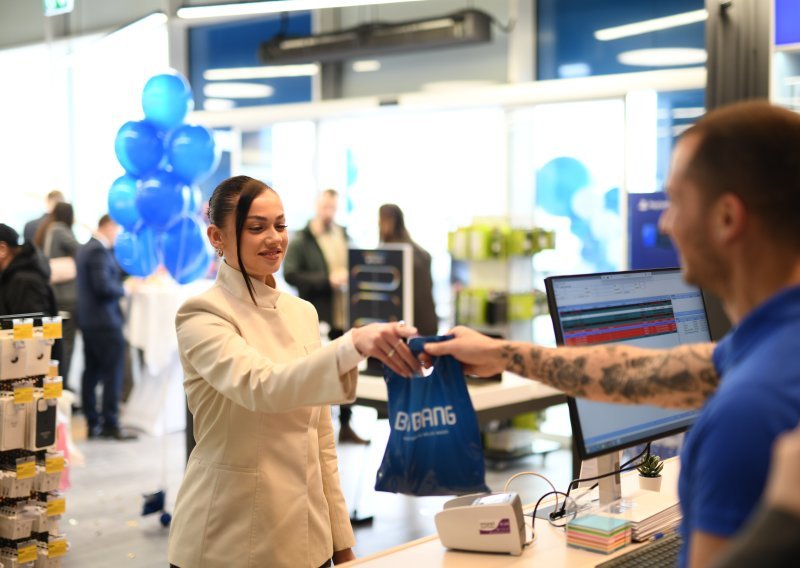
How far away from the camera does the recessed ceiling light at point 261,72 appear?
33.1ft

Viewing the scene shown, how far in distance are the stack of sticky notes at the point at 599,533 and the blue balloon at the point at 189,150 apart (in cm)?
390

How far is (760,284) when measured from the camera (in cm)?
106

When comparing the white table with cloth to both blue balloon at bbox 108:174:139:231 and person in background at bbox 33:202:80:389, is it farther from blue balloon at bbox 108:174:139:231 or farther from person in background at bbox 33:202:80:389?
blue balloon at bbox 108:174:139:231

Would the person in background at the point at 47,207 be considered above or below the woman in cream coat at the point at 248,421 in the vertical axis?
above

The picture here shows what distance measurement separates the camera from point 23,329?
3875 mm

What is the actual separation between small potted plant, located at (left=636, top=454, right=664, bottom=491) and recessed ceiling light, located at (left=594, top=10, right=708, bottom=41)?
18.5ft

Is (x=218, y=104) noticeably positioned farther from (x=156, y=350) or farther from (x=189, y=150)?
(x=189, y=150)

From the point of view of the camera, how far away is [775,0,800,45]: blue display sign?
14.5ft

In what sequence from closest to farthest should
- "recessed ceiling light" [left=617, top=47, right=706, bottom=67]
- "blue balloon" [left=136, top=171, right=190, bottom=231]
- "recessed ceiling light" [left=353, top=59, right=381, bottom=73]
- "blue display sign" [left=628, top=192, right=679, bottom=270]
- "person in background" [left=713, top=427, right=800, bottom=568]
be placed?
"person in background" [left=713, top=427, right=800, bottom=568]
"blue display sign" [left=628, top=192, right=679, bottom=270]
"blue balloon" [left=136, top=171, right=190, bottom=231]
"recessed ceiling light" [left=617, top=47, right=706, bottom=67]
"recessed ceiling light" [left=353, top=59, right=381, bottom=73]

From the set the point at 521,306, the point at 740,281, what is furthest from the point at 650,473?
the point at 521,306

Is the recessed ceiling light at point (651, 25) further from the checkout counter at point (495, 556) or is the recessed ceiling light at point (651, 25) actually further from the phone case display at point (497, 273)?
the checkout counter at point (495, 556)

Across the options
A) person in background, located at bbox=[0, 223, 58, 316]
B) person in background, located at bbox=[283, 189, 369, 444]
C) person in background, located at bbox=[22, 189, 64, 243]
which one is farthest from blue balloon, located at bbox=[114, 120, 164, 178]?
person in background, located at bbox=[22, 189, 64, 243]

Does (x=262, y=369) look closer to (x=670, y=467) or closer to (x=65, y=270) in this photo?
(x=670, y=467)

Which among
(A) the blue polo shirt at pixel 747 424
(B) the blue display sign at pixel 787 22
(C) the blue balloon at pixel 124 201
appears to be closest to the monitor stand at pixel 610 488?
(A) the blue polo shirt at pixel 747 424
